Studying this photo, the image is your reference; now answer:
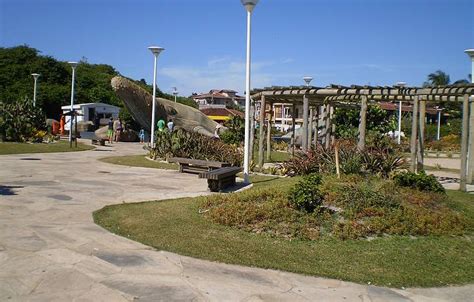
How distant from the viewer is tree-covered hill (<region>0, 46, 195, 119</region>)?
45.9m

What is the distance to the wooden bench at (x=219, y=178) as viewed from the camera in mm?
10984

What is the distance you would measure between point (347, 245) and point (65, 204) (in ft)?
17.5

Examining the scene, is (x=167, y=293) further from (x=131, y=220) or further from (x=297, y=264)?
(x=131, y=220)

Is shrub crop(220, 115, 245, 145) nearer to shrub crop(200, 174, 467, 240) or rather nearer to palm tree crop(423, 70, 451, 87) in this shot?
shrub crop(200, 174, 467, 240)

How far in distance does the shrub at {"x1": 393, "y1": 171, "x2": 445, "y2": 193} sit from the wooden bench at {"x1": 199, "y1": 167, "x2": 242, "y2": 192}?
3.87 m

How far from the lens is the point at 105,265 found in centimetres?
565

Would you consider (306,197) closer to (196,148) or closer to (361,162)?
(361,162)

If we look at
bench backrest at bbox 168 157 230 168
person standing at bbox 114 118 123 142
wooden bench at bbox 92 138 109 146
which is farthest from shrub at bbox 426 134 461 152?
bench backrest at bbox 168 157 230 168

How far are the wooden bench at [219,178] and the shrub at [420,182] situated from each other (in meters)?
3.87

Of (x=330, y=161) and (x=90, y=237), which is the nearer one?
(x=90, y=237)

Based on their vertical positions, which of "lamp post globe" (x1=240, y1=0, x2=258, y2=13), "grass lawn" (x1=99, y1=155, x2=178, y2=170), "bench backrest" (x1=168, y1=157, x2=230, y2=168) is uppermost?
"lamp post globe" (x1=240, y1=0, x2=258, y2=13)

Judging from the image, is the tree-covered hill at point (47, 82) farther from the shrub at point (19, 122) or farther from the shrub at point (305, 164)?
the shrub at point (305, 164)

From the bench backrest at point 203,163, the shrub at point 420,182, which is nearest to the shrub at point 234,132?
the bench backrest at point 203,163

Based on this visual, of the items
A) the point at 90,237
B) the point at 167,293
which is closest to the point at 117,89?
the point at 90,237
